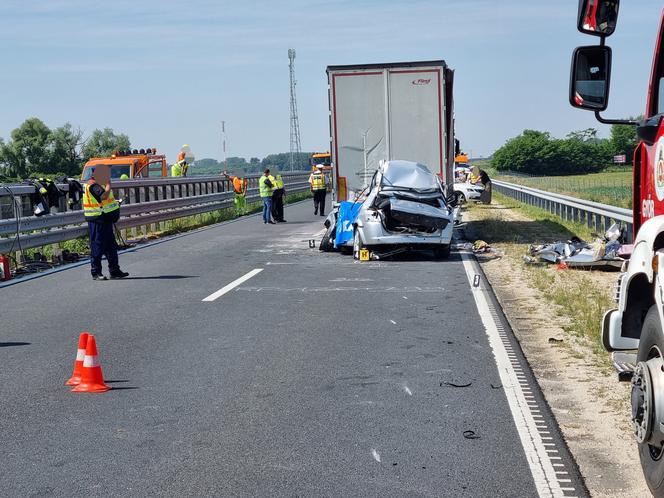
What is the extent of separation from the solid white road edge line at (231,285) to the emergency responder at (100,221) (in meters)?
1.91

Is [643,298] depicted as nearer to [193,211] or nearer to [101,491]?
[101,491]

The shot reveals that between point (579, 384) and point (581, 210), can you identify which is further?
point (581, 210)

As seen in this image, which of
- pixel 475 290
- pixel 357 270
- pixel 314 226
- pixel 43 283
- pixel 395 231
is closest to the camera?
pixel 475 290

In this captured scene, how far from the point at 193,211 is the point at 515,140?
85.5 metres

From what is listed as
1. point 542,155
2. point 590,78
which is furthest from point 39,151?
point 590,78

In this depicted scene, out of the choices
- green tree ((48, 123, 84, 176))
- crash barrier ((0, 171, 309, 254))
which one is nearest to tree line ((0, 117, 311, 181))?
green tree ((48, 123, 84, 176))

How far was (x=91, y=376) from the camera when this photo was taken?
7.05 m

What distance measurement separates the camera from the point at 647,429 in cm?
431

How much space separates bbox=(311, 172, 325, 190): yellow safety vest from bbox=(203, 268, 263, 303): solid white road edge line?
18053 millimetres

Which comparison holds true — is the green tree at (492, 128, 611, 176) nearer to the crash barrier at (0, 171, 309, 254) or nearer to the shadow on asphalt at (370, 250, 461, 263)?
the crash barrier at (0, 171, 309, 254)

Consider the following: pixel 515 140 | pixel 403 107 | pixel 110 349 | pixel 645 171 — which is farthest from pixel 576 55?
pixel 515 140

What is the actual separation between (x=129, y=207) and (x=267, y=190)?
7.21 metres

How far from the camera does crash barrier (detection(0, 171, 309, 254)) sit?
1598 centimetres

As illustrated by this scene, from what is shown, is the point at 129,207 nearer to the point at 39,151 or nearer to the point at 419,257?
the point at 419,257
